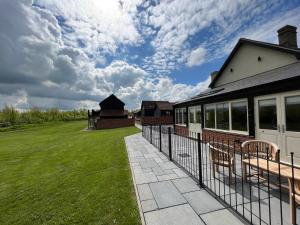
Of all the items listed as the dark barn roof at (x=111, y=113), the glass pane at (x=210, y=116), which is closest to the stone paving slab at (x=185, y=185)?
the glass pane at (x=210, y=116)

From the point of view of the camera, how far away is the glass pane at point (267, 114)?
546 centimetres

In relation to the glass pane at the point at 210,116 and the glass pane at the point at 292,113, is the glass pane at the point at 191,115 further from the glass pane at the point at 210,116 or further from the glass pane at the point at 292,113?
the glass pane at the point at 292,113

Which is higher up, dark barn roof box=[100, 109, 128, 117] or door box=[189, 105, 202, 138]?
dark barn roof box=[100, 109, 128, 117]

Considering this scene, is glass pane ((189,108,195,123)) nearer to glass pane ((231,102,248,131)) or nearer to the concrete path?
glass pane ((231,102,248,131))

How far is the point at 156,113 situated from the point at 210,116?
68.5ft

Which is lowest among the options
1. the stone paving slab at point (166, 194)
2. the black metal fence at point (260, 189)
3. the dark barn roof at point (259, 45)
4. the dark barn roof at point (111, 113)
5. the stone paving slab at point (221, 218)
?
the stone paving slab at point (166, 194)

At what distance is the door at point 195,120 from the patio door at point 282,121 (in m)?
4.68

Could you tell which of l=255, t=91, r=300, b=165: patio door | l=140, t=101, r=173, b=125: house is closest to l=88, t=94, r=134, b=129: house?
l=140, t=101, r=173, b=125: house

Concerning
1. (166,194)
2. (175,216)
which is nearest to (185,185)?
(166,194)

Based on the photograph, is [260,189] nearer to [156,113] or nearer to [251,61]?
[251,61]

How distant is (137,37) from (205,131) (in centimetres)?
828

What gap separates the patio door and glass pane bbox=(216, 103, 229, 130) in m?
1.80

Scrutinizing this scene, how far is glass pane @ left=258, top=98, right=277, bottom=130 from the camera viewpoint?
546 cm

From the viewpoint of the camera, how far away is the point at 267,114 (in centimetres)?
573
